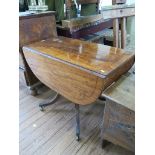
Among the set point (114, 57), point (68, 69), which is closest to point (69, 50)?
point (68, 69)

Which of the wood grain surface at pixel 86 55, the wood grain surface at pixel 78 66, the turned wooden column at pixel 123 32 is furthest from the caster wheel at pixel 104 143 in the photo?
the turned wooden column at pixel 123 32

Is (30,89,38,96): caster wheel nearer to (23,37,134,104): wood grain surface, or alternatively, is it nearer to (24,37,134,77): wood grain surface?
(23,37,134,104): wood grain surface

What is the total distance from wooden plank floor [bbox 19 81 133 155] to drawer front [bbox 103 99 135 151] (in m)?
0.22

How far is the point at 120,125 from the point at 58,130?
69 cm

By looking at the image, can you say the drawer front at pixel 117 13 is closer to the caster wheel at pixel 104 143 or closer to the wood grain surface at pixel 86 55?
the wood grain surface at pixel 86 55

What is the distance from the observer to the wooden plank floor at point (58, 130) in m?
1.55

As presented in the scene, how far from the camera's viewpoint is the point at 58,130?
1755 millimetres

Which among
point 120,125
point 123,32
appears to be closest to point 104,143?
point 120,125

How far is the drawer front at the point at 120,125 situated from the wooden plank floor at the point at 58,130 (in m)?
0.22

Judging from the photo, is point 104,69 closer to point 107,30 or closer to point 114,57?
point 114,57

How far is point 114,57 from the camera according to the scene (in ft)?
4.82

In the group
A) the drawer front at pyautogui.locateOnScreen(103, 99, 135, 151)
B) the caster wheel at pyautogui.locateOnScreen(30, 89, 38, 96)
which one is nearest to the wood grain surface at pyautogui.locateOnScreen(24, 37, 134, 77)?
the drawer front at pyautogui.locateOnScreen(103, 99, 135, 151)
